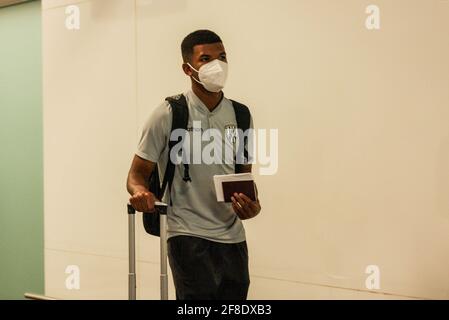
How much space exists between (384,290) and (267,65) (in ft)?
4.30

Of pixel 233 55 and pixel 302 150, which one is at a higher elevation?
pixel 233 55

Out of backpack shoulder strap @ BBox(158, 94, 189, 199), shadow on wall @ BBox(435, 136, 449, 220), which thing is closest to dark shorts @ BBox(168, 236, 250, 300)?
backpack shoulder strap @ BBox(158, 94, 189, 199)

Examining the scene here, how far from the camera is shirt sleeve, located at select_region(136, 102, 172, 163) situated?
2.54 m

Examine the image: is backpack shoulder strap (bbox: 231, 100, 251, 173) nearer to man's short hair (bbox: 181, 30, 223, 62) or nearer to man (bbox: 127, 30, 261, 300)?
man (bbox: 127, 30, 261, 300)

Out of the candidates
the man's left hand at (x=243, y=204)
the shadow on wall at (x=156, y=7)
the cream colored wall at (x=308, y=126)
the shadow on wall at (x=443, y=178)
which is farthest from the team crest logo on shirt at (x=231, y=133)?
the shadow on wall at (x=156, y=7)

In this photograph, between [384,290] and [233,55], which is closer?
[384,290]

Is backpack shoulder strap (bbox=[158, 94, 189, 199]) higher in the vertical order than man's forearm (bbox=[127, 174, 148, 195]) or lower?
higher

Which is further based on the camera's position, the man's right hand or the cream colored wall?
the cream colored wall

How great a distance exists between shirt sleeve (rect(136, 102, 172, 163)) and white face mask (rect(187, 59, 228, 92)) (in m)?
0.22

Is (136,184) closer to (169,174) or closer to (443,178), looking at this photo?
(169,174)

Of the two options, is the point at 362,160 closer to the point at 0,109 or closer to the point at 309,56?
the point at 309,56

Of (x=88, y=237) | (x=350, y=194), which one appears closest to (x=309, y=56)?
(x=350, y=194)

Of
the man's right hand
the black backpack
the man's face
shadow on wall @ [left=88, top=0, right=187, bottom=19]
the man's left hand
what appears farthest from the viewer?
shadow on wall @ [left=88, top=0, right=187, bottom=19]
